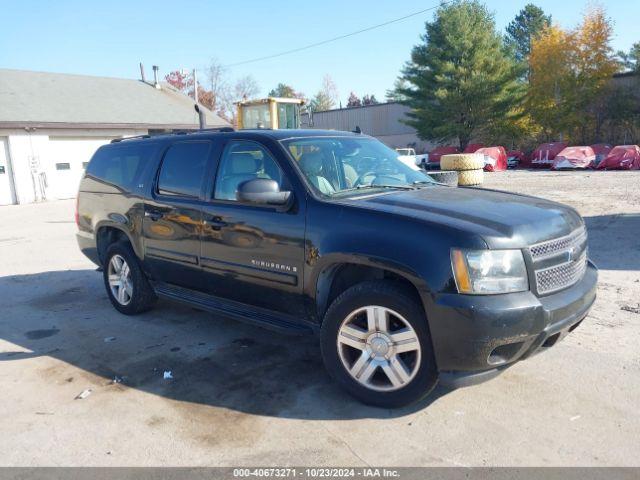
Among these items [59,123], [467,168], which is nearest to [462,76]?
[467,168]

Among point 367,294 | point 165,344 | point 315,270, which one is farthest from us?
point 165,344

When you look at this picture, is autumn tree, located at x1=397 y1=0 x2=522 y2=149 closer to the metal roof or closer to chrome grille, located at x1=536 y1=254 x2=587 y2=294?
the metal roof

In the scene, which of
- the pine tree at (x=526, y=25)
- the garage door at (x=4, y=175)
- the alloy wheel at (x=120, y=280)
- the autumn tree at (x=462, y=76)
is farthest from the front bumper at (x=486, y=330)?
the pine tree at (x=526, y=25)

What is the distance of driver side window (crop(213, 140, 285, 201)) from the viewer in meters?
4.27

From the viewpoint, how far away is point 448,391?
3.77 m

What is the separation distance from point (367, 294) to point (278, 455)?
1.12m

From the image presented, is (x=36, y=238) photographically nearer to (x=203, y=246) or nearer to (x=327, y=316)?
(x=203, y=246)

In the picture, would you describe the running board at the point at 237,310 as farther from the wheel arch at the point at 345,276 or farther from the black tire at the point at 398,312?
the black tire at the point at 398,312

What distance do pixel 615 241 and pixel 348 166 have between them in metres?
6.11

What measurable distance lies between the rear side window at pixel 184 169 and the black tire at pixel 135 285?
3.00 feet

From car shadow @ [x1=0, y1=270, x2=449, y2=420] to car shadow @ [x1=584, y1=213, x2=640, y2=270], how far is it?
464 cm

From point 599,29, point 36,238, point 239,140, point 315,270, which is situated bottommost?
point 36,238

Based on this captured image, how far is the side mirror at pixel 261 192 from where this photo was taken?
3773 millimetres

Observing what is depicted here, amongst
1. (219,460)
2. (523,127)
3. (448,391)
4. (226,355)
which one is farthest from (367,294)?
(523,127)
